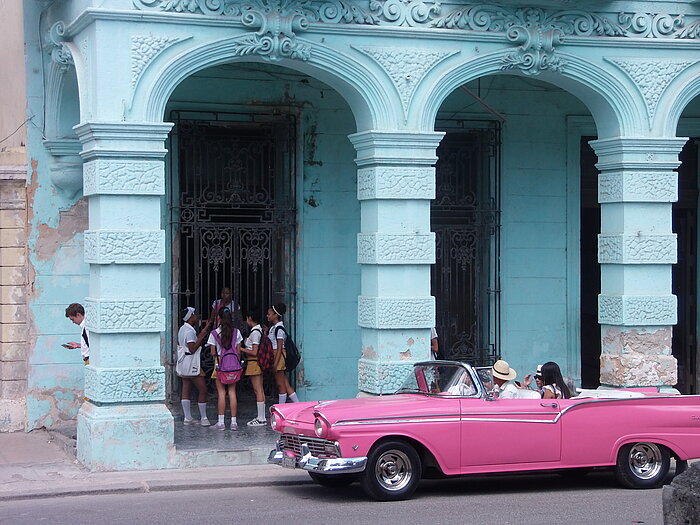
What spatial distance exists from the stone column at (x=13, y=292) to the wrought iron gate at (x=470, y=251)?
5220mm

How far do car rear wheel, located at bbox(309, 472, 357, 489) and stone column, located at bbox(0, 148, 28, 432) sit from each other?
487 cm

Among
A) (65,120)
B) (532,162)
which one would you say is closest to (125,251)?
(65,120)

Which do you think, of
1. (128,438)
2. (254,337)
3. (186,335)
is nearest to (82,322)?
(186,335)

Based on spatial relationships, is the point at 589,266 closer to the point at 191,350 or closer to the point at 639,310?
the point at 639,310

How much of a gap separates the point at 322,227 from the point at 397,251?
285cm

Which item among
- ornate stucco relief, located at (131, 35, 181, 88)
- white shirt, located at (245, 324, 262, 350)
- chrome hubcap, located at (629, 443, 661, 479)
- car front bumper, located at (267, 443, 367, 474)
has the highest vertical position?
ornate stucco relief, located at (131, 35, 181, 88)

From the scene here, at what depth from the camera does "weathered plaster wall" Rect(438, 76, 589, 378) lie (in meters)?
15.5

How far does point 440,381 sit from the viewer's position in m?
10.3

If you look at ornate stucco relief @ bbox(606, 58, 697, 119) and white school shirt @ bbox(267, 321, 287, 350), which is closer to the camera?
ornate stucco relief @ bbox(606, 58, 697, 119)

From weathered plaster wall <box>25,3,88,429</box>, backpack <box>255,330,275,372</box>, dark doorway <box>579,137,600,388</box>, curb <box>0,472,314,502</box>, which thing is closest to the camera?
curb <box>0,472,314,502</box>

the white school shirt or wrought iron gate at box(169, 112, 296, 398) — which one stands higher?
wrought iron gate at box(169, 112, 296, 398)

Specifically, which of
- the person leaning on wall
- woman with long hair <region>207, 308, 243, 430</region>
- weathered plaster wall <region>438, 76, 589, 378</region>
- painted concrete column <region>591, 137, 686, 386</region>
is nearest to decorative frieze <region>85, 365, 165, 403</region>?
the person leaning on wall

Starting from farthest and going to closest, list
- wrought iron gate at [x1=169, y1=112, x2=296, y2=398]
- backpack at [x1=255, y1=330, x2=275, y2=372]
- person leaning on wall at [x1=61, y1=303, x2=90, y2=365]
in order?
wrought iron gate at [x1=169, y1=112, x2=296, y2=398], backpack at [x1=255, y1=330, x2=275, y2=372], person leaning on wall at [x1=61, y1=303, x2=90, y2=365]

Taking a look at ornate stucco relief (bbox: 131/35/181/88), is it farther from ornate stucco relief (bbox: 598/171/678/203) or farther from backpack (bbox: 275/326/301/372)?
ornate stucco relief (bbox: 598/171/678/203)
